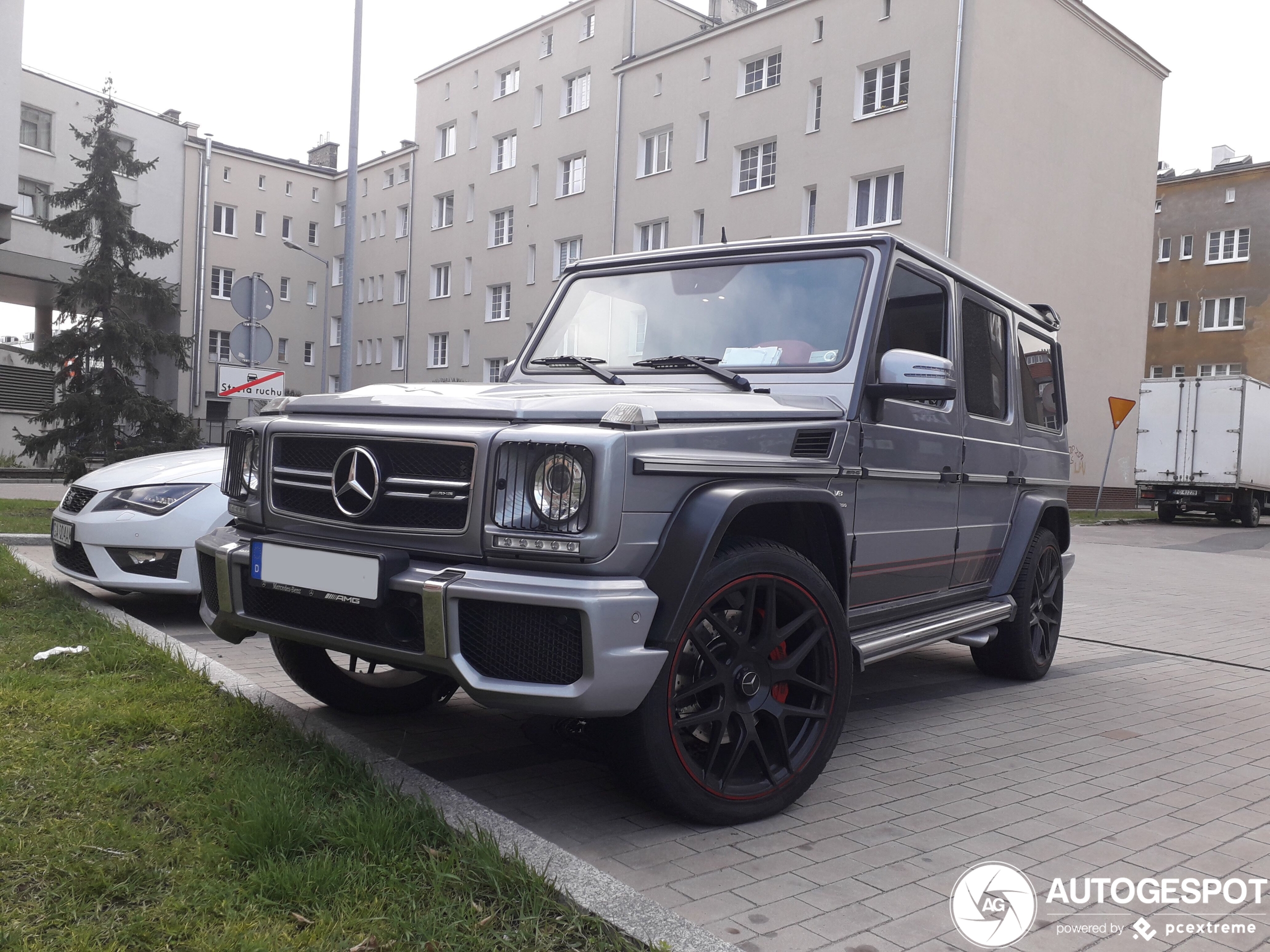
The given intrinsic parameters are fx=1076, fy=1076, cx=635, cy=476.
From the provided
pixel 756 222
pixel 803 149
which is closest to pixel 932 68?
pixel 803 149

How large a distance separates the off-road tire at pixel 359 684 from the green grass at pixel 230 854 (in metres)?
0.31

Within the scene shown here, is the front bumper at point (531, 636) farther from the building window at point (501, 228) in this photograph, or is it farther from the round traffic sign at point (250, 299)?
the building window at point (501, 228)

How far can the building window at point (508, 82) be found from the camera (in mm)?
38531

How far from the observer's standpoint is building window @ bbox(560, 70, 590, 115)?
34.9m

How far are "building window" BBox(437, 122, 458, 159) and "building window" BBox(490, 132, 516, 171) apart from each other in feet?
10.0

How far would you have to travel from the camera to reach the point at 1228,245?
45.0 meters

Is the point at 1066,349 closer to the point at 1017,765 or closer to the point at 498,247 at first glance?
the point at 498,247

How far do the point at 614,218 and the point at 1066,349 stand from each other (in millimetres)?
13614

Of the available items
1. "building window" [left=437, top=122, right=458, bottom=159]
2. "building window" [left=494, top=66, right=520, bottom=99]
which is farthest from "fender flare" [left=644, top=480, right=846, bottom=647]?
"building window" [left=437, top=122, right=458, bottom=159]

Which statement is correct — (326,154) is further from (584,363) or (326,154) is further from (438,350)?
(584,363)

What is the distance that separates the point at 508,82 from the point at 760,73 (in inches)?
524

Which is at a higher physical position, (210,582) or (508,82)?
(508,82)

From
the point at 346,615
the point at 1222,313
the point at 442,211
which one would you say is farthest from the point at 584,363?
the point at 1222,313

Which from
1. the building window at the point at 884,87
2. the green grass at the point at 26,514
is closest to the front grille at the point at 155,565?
the green grass at the point at 26,514
